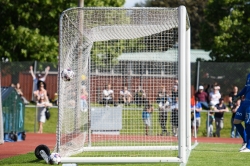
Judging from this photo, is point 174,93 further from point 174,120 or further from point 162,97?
point 174,120

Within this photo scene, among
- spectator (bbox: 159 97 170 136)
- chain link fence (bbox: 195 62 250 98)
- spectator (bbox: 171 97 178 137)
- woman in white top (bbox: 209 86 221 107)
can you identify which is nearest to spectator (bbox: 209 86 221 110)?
woman in white top (bbox: 209 86 221 107)

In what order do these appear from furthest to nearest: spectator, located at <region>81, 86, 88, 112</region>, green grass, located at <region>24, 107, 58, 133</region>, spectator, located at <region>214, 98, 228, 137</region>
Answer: green grass, located at <region>24, 107, 58, 133</region>, spectator, located at <region>214, 98, 228, 137</region>, spectator, located at <region>81, 86, 88, 112</region>

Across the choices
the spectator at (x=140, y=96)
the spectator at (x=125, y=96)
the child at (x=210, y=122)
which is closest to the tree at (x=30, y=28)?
the child at (x=210, y=122)

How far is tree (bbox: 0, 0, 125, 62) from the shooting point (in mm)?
34969

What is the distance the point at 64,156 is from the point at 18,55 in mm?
24110

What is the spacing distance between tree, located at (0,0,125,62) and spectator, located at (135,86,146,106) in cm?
1731

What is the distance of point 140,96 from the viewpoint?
18047 mm

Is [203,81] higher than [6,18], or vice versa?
[6,18]

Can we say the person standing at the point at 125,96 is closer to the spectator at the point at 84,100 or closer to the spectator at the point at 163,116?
the spectator at the point at 163,116

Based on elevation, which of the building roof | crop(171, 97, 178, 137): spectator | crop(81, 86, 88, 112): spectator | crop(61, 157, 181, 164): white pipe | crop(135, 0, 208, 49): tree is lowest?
crop(61, 157, 181, 164): white pipe

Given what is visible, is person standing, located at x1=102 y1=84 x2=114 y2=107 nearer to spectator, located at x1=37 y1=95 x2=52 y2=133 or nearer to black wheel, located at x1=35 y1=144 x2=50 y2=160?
black wheel, located at x1=35 y1=144 x2=50 y2=160

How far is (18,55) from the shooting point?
36031 mm

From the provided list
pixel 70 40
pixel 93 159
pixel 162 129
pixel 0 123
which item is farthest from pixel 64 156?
pixel 0 123

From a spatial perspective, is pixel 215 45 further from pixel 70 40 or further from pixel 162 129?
pixel 70 40
